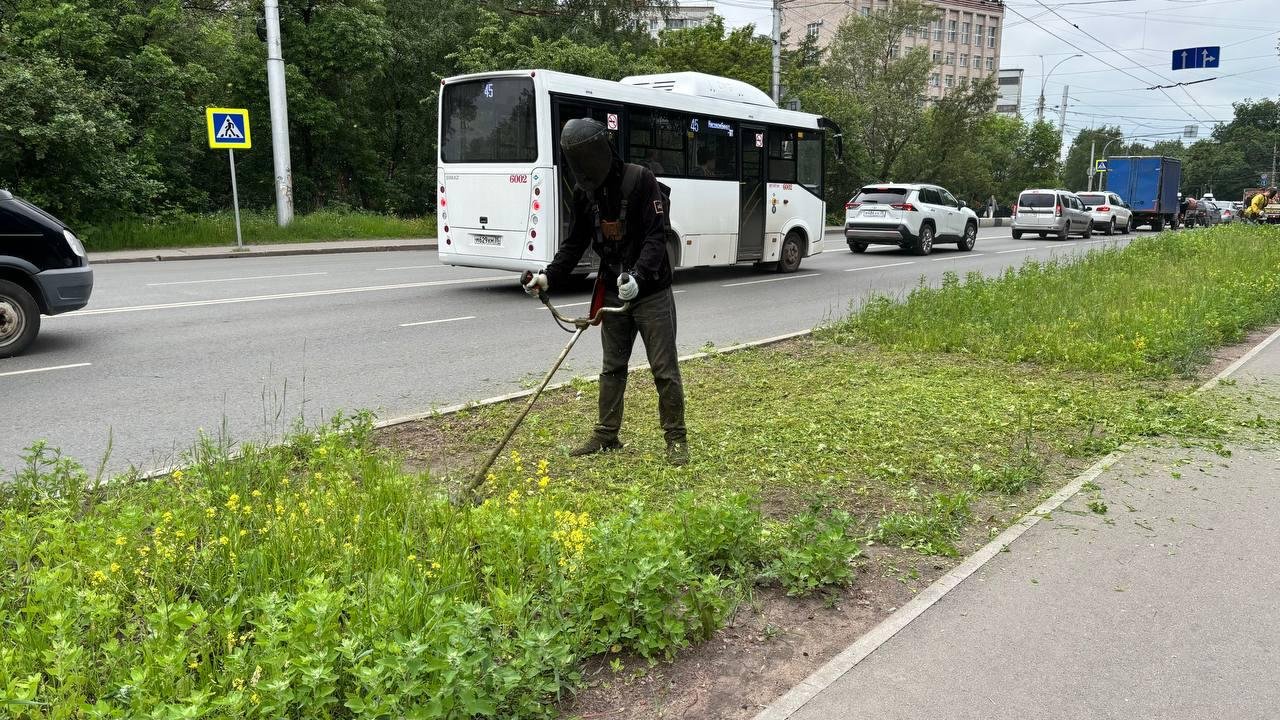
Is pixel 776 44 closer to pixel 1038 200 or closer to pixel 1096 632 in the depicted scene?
pixel 1038 200

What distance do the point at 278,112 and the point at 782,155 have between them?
41.3ft

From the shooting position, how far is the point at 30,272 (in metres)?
8.67

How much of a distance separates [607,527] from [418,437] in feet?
9.47

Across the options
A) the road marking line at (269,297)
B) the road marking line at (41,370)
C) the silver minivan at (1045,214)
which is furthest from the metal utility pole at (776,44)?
the road marking line at (41,370)

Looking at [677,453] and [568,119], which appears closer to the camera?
[677,453]

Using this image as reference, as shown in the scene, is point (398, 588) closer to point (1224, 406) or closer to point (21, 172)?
point (1224, 406)

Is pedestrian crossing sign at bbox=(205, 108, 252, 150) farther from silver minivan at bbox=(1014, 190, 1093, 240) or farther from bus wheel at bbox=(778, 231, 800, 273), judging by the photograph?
silver minivan at bbox=(1014, 190, 1093, 240)

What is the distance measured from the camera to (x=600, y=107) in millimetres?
13867

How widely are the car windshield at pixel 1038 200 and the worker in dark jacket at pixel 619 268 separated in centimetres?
3116

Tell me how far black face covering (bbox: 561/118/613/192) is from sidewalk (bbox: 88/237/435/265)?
16.0 meters

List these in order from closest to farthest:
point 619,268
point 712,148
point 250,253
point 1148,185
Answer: point 619,268 → point 712,148 → point 250,253 → point 1148,185

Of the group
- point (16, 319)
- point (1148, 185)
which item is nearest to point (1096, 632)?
point (16, 319)

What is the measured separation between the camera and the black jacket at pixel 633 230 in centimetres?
527

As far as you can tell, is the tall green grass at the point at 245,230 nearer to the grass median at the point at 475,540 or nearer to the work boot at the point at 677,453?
the grass median at the point at 475,540
